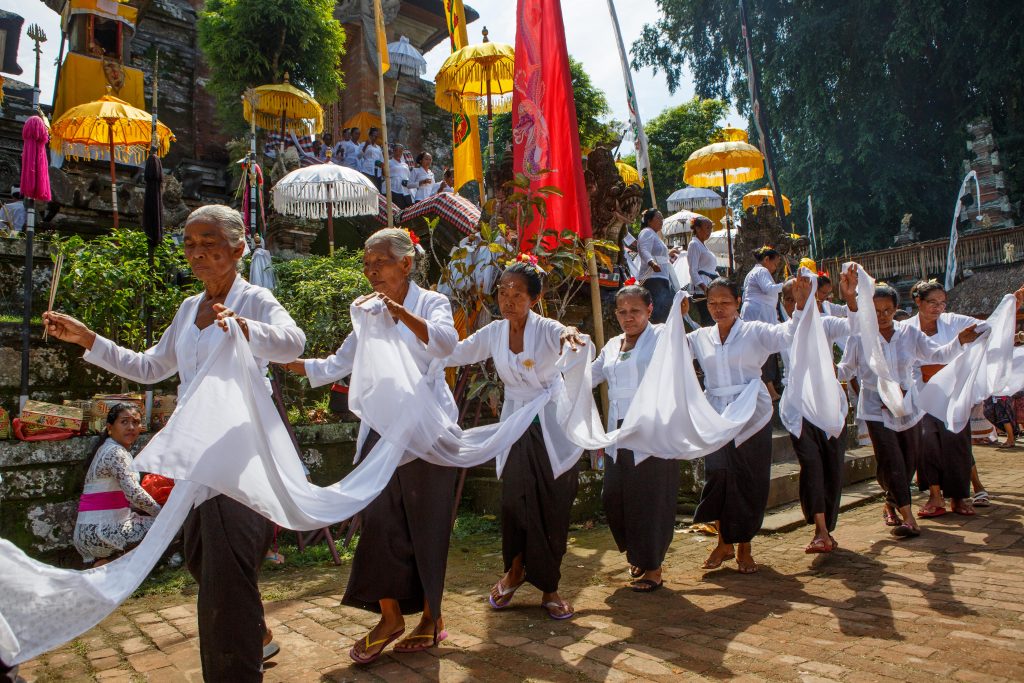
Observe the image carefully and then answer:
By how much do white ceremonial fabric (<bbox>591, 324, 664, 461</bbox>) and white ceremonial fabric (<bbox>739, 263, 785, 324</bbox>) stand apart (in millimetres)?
3698

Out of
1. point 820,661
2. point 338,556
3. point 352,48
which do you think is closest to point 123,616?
point 338,556

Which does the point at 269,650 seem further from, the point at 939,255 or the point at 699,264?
the point at 939,255

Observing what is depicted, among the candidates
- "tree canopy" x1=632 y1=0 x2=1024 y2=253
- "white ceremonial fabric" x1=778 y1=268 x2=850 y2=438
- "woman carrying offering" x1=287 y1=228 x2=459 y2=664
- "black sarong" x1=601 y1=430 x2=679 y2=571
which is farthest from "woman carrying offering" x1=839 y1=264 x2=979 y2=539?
"tree canopy" x1=632 y1=0 x2=1024 y2=253

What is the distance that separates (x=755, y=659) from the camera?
321cm

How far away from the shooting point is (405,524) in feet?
11.5

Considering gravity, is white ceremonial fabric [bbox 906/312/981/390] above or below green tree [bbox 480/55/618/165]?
below

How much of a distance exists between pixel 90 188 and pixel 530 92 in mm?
10495

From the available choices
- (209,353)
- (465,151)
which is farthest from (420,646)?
(465,151)

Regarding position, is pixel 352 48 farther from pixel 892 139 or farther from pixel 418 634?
pixel 418 634

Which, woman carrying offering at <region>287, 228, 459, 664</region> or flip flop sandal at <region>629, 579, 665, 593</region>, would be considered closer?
woman carrying offering at <region>287, 228, 459, 664</region>

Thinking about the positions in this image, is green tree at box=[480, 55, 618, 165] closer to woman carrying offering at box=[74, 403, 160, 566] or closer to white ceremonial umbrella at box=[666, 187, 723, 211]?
white ceremonial umbrella at box=[666, 187, 723, 211]

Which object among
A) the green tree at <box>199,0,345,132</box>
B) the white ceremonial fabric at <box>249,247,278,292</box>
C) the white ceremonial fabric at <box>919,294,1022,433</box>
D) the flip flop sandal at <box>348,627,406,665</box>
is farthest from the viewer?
the green tree at <box>199,0,345,132</box>

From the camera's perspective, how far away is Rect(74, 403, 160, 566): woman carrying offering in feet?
15.3

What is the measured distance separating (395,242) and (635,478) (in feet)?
6.75
